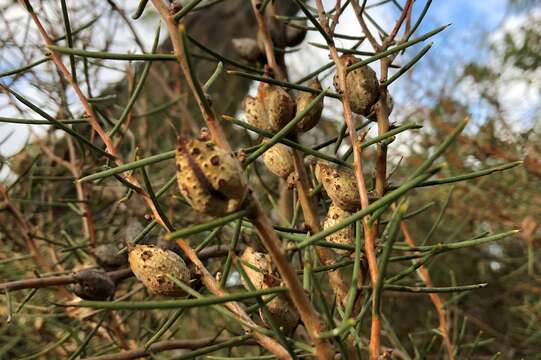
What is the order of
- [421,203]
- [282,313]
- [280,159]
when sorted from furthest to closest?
[421,203] → [280,159] → [282,313]

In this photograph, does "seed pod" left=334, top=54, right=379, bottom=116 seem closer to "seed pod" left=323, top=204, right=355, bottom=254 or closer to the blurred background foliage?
"seed pod" left=323, top=204, right=355, bottom=254

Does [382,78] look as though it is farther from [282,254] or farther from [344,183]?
[282,254]

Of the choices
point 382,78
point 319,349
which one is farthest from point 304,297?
point 382,78

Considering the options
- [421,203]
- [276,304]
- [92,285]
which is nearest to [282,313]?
[276,304]

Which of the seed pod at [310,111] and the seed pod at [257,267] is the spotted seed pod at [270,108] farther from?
the seed pod at [257,267]

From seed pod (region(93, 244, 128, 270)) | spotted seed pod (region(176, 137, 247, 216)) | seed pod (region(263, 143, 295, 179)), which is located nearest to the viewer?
spotted seed pod (region(176, 137, 247, 216))

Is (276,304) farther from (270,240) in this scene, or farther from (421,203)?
(421,203)

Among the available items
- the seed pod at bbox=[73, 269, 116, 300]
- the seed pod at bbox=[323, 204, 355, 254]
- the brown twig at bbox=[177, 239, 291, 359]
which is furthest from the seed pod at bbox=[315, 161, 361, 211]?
the seed pod at bbox=[73, 269, 116, 300]
